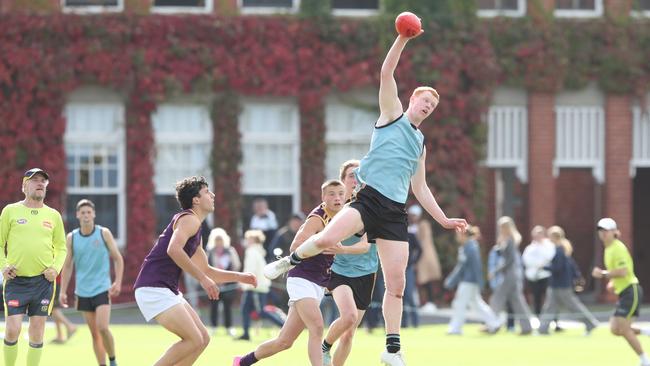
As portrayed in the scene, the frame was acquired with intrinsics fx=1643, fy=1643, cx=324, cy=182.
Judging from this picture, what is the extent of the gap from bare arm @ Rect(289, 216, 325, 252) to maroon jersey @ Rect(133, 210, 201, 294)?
1220 millimetres

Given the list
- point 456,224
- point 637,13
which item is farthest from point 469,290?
point 456,224

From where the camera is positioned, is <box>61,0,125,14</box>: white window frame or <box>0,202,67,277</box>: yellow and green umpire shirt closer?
<box>0,202,67,277</box>: yellow and green umpire shirt

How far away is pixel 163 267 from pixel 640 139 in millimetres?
23631

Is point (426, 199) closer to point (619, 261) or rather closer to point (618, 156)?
point (619, 261)

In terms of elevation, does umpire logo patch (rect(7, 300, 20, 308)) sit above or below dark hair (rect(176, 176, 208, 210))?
below

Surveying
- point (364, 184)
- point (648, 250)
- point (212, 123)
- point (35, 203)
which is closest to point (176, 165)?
point (212, 123)

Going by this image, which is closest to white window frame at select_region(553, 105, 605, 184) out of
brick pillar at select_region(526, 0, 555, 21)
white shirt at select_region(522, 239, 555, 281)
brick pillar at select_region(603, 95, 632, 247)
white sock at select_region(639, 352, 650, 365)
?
brick pillar at select_region(603, 95, 632, 247)

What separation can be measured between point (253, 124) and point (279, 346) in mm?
20002

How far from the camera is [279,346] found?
14359mm

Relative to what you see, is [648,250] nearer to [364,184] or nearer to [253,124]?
[253,124]

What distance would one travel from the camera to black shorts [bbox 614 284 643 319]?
19.7 m

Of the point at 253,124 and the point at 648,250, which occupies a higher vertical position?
the point at 253,124

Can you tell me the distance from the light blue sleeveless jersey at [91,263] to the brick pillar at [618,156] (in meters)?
19.1

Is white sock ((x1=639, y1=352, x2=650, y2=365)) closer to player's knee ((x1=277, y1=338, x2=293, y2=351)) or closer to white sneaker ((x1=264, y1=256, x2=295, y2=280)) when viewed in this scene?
player's knee ((x1=277, y1=338, x2=293, y2=351))
